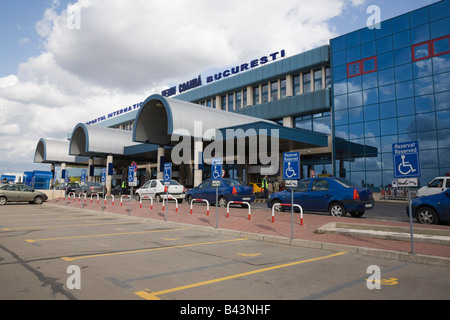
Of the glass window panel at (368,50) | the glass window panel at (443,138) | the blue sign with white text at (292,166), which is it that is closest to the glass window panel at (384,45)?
the glass window panel at (368,50)

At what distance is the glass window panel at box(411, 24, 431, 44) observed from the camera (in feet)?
95.0

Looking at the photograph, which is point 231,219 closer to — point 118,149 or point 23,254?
point 23,254

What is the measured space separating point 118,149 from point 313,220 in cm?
3674

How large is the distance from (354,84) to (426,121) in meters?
7.94

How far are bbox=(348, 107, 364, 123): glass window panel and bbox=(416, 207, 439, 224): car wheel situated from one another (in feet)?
74.4

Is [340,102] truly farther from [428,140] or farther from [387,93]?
[428,140]

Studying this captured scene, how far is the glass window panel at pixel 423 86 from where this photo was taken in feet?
93.3

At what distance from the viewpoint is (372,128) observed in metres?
31.6

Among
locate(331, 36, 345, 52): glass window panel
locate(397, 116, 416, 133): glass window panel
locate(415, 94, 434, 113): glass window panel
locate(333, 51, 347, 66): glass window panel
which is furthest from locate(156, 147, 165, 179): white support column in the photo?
locate(415, 94, 434, 113): glass window panel

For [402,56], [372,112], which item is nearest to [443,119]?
[372,112]

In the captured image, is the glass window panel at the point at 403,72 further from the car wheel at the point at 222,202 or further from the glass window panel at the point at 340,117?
the car wheel at the point at 222,202

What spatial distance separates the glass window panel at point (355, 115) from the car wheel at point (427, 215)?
22.7 meters

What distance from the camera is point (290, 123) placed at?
40.8m
